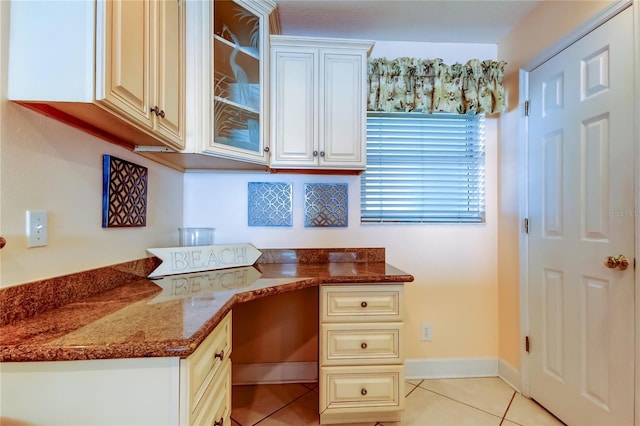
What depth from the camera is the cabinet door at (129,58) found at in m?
0.86

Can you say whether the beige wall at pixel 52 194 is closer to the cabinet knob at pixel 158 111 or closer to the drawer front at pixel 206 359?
the cabinet knob at pixel 158 111

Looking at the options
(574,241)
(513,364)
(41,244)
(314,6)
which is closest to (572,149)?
(574,241)

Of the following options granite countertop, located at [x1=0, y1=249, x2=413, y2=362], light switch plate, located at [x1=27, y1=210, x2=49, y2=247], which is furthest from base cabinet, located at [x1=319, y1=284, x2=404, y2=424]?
light switch plate, located at [x1=27, y1=210, x2=49, y2=247]

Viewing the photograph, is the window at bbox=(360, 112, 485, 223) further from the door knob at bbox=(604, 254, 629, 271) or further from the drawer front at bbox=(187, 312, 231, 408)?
the drawer front at bbox=(187, 312, 231, 408)

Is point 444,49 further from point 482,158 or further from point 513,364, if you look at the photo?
point 513,364

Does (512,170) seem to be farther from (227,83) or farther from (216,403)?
(216,403)

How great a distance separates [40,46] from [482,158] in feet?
7.82

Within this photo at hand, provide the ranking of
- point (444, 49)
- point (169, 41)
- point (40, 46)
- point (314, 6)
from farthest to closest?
point (444, 49)
point (314, 6)
point (169, 41)
point (40, 46)

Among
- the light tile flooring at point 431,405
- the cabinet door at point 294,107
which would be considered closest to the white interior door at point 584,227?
the light tile flooring at point 431,405

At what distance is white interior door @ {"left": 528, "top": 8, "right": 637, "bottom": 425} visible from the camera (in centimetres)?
132

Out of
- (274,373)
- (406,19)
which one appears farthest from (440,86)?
(274,373)

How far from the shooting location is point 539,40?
5.88 ft

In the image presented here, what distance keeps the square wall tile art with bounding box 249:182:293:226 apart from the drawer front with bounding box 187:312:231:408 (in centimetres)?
97

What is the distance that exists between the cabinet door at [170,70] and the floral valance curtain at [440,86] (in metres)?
1.13
